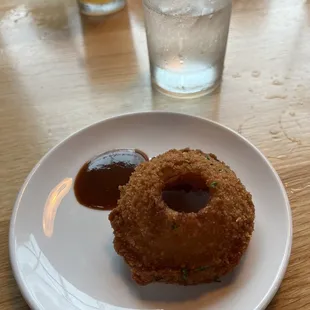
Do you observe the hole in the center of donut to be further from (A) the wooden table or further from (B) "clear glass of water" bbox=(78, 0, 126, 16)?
(B) "clear glass of water" bbox=(78, 0, 126, 16)

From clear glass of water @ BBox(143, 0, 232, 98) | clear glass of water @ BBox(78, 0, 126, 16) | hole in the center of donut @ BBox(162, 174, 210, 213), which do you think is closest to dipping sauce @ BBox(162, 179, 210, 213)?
hole in the center of donut @ BBox(162, 174, 210, 213)

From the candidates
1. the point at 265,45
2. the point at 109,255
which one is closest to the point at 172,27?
the point at 265,45

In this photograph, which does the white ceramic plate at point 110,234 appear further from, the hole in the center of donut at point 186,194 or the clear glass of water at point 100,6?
the clear glass of water at point 100,6

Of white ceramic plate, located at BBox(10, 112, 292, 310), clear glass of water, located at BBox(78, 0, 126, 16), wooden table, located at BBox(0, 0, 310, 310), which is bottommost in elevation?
wooden table, located at BBox(0, 0, 310, 310)

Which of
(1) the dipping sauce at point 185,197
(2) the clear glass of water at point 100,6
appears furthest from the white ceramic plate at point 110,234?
(2) the clear glass of water at point 100,6

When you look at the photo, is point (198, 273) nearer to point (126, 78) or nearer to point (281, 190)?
point (281, 190)
